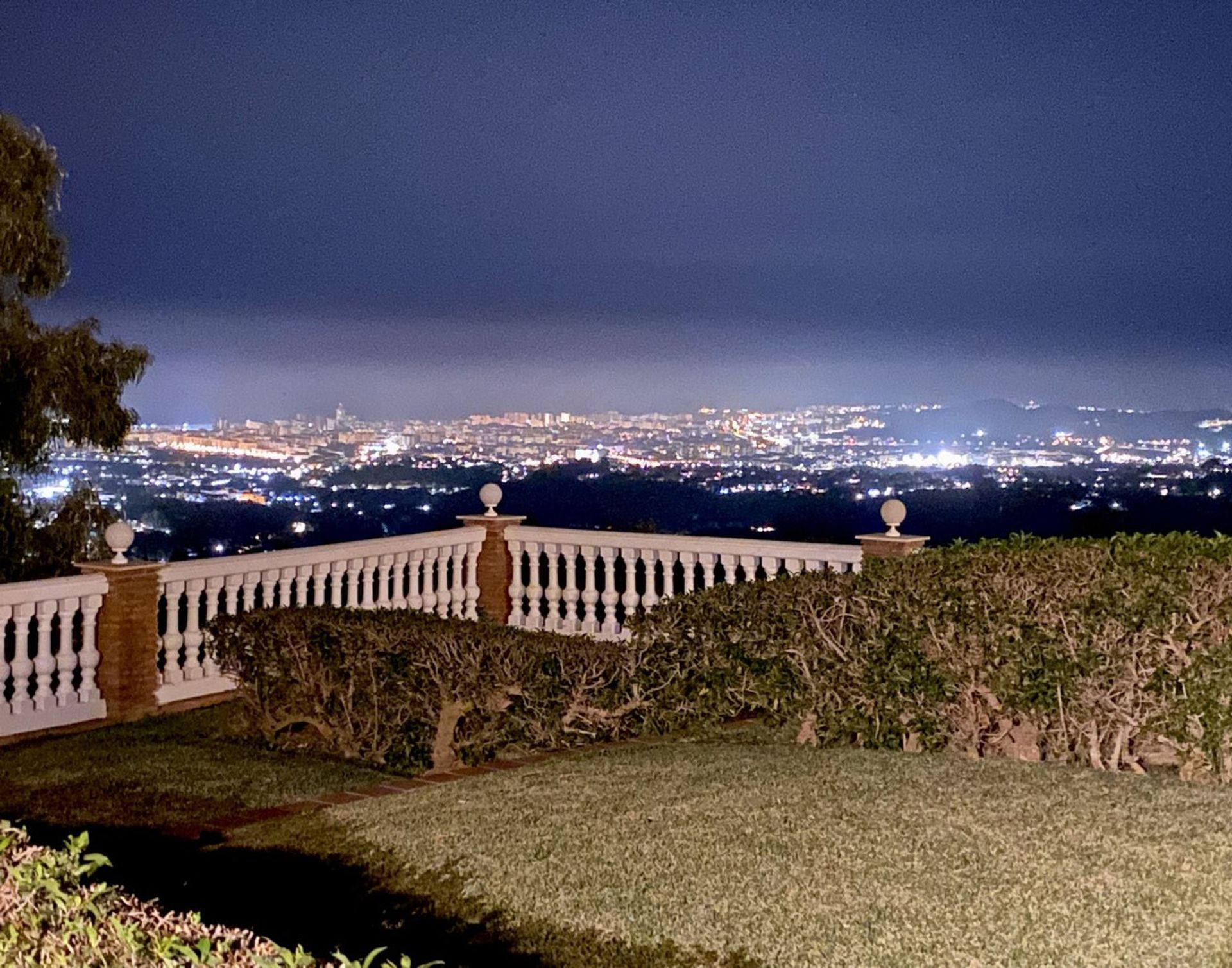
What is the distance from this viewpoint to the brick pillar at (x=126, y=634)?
8844mm

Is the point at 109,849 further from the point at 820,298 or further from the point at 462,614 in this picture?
the point at 820,298

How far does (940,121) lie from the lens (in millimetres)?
21844

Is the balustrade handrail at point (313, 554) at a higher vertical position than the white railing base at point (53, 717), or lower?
higher

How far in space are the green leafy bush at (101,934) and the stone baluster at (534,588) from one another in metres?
8.17

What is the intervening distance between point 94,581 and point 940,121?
1713cm

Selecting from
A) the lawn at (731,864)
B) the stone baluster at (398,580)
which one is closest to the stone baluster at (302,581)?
the stone baluster at (398,580)

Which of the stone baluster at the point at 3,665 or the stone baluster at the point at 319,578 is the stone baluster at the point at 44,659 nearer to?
the stone baluster at the point at 3,665

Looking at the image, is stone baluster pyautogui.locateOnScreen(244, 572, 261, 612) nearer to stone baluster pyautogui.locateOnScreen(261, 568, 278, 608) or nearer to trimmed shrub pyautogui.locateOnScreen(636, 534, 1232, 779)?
stone baluster pyautogui.locateOnScreen(261, 568, 278, 608)

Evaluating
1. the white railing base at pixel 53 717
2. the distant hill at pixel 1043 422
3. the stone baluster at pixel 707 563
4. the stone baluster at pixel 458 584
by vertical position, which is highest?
the distant hill at pixel 1043 422

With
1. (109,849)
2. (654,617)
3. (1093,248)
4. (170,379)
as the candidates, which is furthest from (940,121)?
(109,849)

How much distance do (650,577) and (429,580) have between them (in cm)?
192

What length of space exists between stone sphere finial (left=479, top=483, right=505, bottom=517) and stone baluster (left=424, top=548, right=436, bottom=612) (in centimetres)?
69

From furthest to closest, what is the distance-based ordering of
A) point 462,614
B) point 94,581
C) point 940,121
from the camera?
point 940,121 → point 462,614 → point 94,581

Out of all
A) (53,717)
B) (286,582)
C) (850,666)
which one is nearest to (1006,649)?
(850,666)
